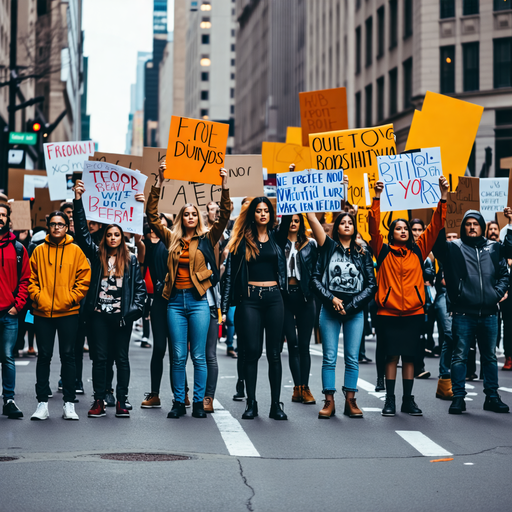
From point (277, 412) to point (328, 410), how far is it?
1.68 feet

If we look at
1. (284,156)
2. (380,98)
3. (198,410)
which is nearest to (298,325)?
(198,410)

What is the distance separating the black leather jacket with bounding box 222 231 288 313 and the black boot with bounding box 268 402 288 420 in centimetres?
103

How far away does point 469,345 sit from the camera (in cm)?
958

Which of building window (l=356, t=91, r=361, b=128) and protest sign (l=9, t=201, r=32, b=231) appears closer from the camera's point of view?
protest sign (l=9, t=201, r=32, b=231)

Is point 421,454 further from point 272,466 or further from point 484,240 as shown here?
point 484,240

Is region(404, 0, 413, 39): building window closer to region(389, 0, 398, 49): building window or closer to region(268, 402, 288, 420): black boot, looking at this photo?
region(389, 0, 398, 49): building window

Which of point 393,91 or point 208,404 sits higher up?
point 393,91

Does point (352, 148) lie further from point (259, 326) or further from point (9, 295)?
point (9, 295)

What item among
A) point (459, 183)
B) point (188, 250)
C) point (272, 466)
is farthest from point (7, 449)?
point (459, 183)

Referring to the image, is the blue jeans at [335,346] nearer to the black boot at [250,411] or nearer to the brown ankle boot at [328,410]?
the brown ankle boot at [328,410]

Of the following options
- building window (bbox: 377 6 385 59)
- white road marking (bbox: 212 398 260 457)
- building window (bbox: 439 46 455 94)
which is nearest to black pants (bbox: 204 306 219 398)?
white road marking (bbox: 212 398 260 457)

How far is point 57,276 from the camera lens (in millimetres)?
8688

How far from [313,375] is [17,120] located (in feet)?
134

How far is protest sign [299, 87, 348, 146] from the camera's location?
632 inches
